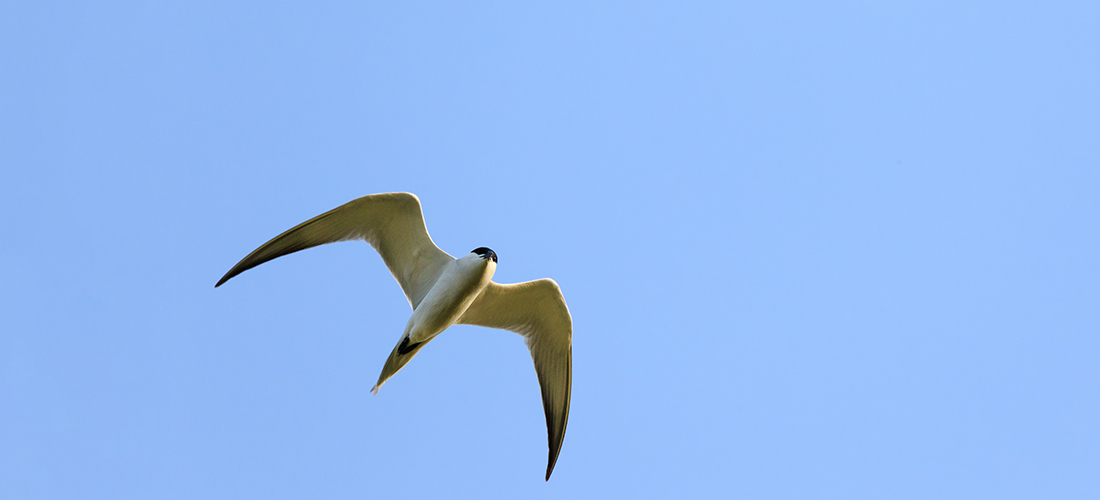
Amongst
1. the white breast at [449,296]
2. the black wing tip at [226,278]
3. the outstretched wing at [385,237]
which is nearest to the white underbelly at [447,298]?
the white breast at [449,296]

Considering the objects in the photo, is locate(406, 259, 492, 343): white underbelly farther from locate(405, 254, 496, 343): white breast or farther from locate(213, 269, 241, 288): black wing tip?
locate(213, 269, 241, 288): black wing tip

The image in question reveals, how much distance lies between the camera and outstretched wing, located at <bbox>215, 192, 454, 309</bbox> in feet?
34.8

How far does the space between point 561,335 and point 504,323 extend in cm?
91

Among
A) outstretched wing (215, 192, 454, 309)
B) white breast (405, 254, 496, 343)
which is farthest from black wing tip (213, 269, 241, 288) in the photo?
white breast (405, 254, 496, 343)

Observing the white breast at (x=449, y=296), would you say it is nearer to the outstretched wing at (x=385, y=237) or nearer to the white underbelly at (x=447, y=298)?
the white underbelly at (x=447, y=298)

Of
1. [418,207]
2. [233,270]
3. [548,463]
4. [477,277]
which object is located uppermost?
[418,207]

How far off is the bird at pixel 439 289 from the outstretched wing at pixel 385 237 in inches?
0.5

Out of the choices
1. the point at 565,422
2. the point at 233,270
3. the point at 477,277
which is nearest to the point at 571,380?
the point at 565,422

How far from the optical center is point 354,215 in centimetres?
1085

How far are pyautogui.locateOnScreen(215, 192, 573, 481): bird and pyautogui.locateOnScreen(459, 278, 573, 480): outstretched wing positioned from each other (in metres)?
0.01

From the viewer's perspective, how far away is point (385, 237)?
441 inches

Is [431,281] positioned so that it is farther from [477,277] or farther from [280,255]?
[280,255]

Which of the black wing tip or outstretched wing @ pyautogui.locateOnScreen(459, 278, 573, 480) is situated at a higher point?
outstretched wing @ pyautogui.locateOnScreen(459, 278, 573, 480)

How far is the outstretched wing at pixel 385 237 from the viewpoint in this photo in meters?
10.6
